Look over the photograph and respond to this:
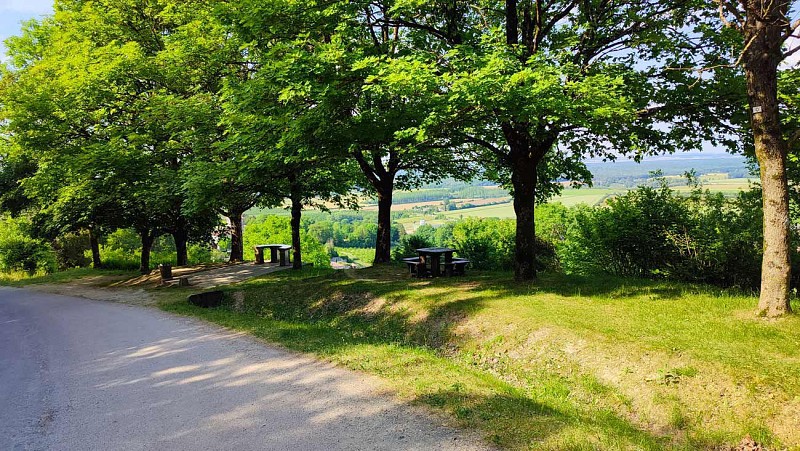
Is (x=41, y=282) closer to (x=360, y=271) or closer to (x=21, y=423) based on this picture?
(x=360, y=271)

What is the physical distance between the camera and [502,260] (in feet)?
55.1

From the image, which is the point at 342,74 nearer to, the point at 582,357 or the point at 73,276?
the point at 582,357

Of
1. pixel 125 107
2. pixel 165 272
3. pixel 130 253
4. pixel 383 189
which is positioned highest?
pixel 125 107

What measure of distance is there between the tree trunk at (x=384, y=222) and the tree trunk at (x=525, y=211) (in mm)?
6793

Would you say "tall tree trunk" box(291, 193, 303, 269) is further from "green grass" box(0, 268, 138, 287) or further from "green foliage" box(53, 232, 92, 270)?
"green foliage" box(53, 232, 92, 270)

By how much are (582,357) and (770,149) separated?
4427 millimetres

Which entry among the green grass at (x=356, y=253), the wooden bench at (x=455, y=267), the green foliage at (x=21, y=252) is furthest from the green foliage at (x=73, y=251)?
the wooden bench at (x=455, y=267)

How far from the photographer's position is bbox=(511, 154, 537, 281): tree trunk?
37.9 ft

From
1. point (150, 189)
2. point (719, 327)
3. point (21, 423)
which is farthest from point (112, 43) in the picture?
point (719, 327)

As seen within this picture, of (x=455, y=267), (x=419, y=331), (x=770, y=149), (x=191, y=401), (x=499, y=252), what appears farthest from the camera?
(x=499, y=252)

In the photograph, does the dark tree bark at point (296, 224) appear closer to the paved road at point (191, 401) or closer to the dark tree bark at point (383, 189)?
the dark tree bark at point (383, 189)

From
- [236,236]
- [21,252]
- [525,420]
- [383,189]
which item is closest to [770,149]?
[525,420]

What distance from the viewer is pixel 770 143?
7414 mm

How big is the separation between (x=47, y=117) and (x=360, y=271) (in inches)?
519
